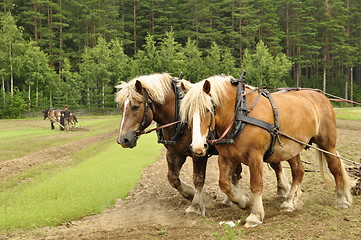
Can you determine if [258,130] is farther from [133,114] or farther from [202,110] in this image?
[133,114]

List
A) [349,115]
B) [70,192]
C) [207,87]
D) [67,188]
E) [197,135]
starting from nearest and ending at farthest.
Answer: [197,135] → [207,87] → [70,192] → [67,188] → [349,115]

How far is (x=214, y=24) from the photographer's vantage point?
74.4 m

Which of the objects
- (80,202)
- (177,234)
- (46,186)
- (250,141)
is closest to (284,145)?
(250,141)

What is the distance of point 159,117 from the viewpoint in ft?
21.6

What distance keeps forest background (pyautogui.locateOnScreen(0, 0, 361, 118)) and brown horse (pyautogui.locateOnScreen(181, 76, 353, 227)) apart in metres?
45.2

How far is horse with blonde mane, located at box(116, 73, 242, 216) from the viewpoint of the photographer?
610 cm

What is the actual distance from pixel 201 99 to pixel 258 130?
3.57 feet

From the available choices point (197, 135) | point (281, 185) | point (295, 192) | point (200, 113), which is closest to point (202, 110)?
point (200, 113)

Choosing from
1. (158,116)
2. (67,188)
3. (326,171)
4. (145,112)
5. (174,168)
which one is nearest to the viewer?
Result: (145,112)

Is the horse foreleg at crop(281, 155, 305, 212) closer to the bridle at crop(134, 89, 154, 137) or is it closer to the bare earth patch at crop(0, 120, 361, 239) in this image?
the bare earth patch at crop(0, 120, 361, 239)

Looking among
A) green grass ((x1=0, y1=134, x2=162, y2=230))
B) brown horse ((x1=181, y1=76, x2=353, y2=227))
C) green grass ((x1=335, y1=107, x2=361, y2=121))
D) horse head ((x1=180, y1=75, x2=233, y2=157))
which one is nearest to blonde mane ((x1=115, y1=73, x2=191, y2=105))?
brown horse ((x1=181, y1=76, x2=353, y2=227))

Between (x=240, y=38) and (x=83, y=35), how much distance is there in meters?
30.6

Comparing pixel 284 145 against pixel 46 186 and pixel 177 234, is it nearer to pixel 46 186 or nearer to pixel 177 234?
pixel 177 234

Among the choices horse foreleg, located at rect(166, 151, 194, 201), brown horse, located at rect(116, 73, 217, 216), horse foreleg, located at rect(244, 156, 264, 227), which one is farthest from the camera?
horse foreleg, located at rect(166, 151, 194, 201)
